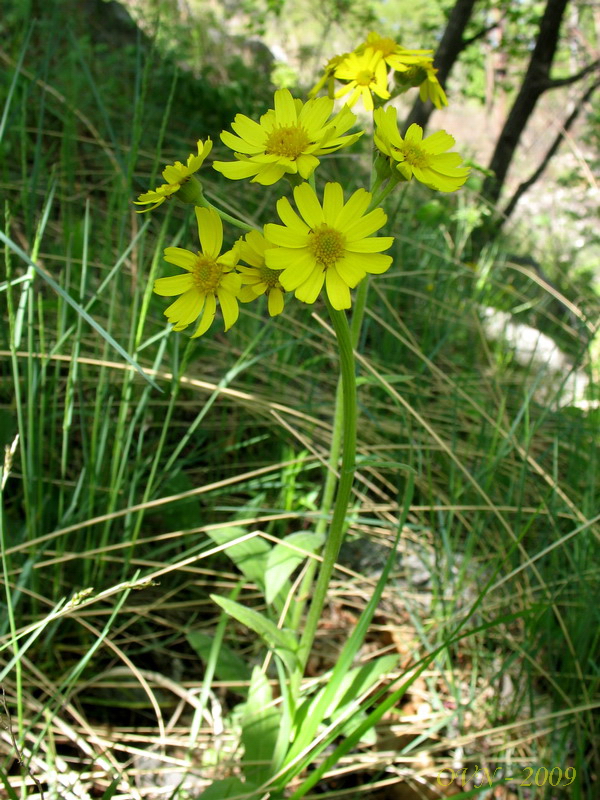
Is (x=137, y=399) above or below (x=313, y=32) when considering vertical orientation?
below

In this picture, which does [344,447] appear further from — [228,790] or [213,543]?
[213,543]

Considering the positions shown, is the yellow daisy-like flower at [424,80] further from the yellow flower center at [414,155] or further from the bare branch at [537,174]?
the bare branch at [537,174]

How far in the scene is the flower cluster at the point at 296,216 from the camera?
2.48 ft

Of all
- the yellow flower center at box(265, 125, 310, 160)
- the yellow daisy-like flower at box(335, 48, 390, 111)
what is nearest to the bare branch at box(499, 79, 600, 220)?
the yellow daisy-like flower at box(335, 48, 390, 111)

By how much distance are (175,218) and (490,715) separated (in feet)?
6.69

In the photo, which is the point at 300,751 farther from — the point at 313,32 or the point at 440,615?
the point at 313,32

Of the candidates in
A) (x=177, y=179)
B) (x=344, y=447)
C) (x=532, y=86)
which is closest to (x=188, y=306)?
(x=177, y=179)

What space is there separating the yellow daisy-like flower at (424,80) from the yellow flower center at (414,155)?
0.82 ft

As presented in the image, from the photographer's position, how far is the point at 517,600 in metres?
1.44

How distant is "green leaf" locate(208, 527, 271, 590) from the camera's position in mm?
1229

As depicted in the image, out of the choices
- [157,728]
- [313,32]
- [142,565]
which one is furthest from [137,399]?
[313,32]

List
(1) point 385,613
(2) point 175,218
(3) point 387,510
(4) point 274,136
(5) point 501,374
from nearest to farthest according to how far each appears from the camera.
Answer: (4) point 274,136 < (1) point 385,613 < (3) point 387,510 < (5) point 501,374 < (2) point 175,218

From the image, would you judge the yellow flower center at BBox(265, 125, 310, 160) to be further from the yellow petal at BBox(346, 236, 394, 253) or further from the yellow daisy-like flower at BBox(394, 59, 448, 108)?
the yellow daisy-like flower at BBox(394, 59, 448, 108)

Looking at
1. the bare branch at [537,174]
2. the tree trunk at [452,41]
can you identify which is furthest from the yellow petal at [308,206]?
the tree trunk at [452,41]
